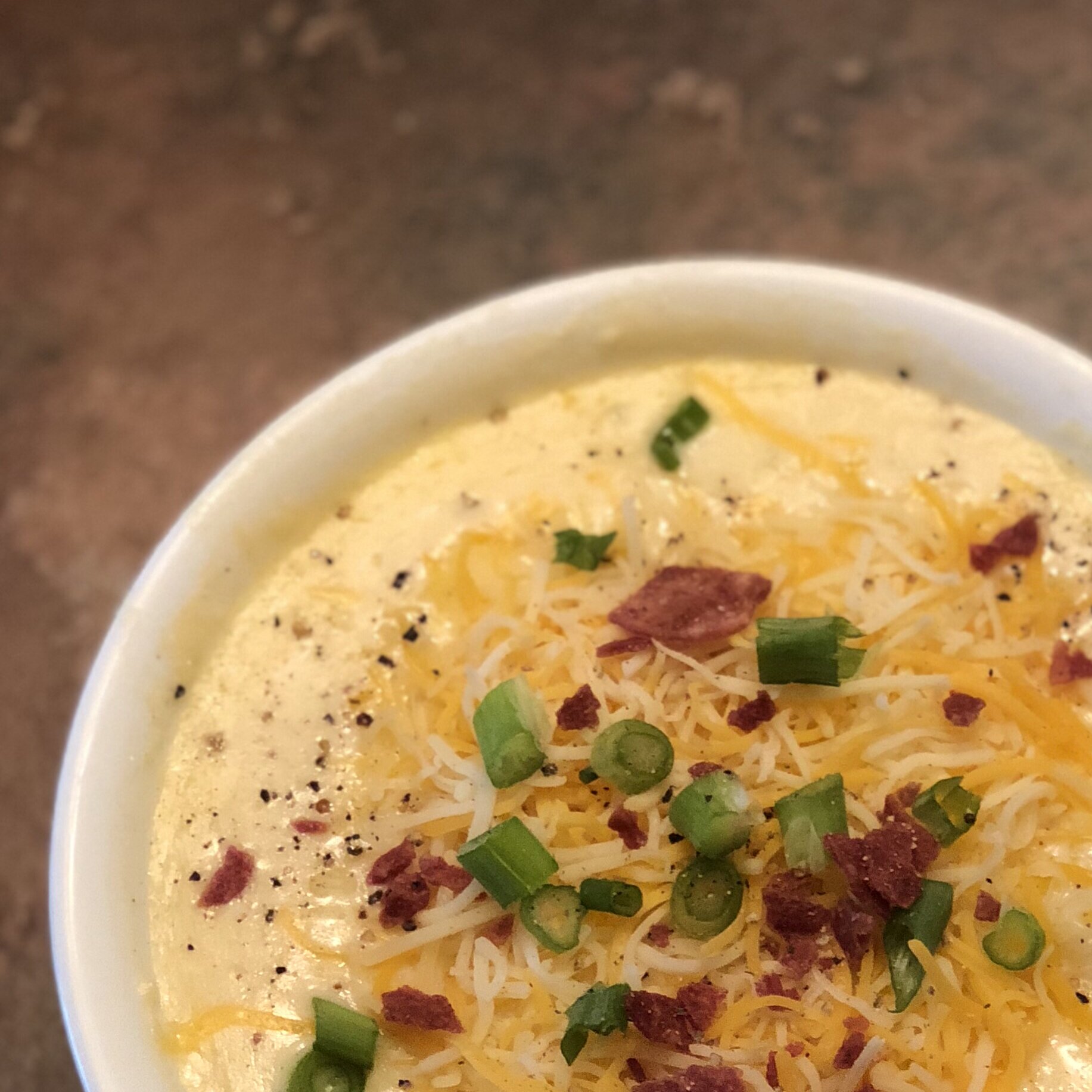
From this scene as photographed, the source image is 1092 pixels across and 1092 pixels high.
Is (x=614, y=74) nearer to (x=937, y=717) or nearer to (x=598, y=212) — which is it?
(x=598, y=212)

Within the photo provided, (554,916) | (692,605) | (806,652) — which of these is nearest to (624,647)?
(692,605)

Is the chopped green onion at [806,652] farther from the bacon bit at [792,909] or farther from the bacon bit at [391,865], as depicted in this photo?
the bacon bit at [391,865]

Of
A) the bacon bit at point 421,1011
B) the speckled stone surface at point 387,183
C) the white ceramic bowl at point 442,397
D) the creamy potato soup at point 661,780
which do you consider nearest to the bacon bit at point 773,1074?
the creamy potato soup at point 661,780

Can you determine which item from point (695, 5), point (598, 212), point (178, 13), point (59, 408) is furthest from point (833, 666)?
point (178, 13)

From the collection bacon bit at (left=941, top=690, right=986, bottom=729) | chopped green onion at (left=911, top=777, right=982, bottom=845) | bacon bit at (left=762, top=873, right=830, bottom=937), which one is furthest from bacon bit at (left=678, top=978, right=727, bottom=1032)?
bacon bit at (left=941, top=690, right=986, bottom=729)

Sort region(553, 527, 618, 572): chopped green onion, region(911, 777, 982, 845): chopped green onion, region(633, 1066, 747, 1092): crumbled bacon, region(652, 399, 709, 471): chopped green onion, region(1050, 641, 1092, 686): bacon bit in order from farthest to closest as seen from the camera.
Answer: region(652, 399, 709, 471): chopped green onion, region(553, 527, 618, 572): chopped green onion, region(1050, 641, 1092, 686): bacon bit, region(911, 777, 982, 845): chopped green onion, region(633, 1066, 747, 1092): crumbled bacon

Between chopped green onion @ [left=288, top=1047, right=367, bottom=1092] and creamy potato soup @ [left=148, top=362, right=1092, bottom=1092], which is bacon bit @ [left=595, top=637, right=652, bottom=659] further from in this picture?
chopped green onion @ [left=288, top=1047, right=367, bottom=1092]
